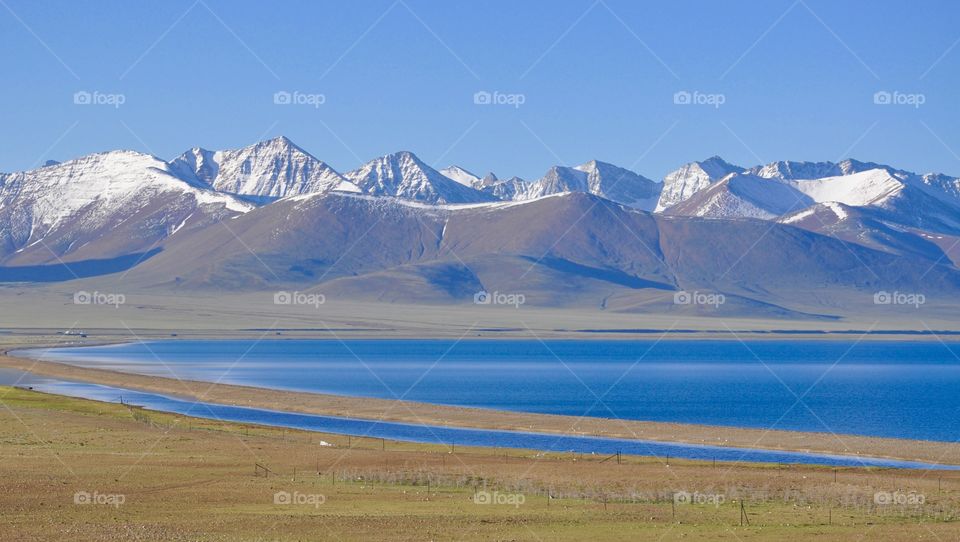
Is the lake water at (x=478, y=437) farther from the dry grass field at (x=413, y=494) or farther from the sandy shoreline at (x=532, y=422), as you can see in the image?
the dry grass field at (x=413, y=494)

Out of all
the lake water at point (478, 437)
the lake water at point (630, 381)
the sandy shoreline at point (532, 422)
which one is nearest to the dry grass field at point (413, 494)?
the lake water at point (478, 437)

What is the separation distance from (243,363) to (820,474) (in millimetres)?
109848

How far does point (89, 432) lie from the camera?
64562 millimetres

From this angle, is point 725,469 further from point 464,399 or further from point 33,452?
point 464,399

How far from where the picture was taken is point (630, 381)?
132000mm

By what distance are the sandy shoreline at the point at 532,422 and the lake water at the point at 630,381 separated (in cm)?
470

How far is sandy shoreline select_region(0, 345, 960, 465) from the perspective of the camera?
7044 centimetres

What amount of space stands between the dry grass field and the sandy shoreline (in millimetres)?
12554

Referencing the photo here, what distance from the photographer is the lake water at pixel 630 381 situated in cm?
9238

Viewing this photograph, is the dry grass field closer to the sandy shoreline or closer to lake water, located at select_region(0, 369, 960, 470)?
lake water, located at select_region(0, 369, 960, 470)

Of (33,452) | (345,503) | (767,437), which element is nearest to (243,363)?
(767,437)

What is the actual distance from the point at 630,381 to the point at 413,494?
8637 cm

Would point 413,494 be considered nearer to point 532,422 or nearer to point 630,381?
point 532,422

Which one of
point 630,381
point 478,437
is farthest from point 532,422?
point 630,381
